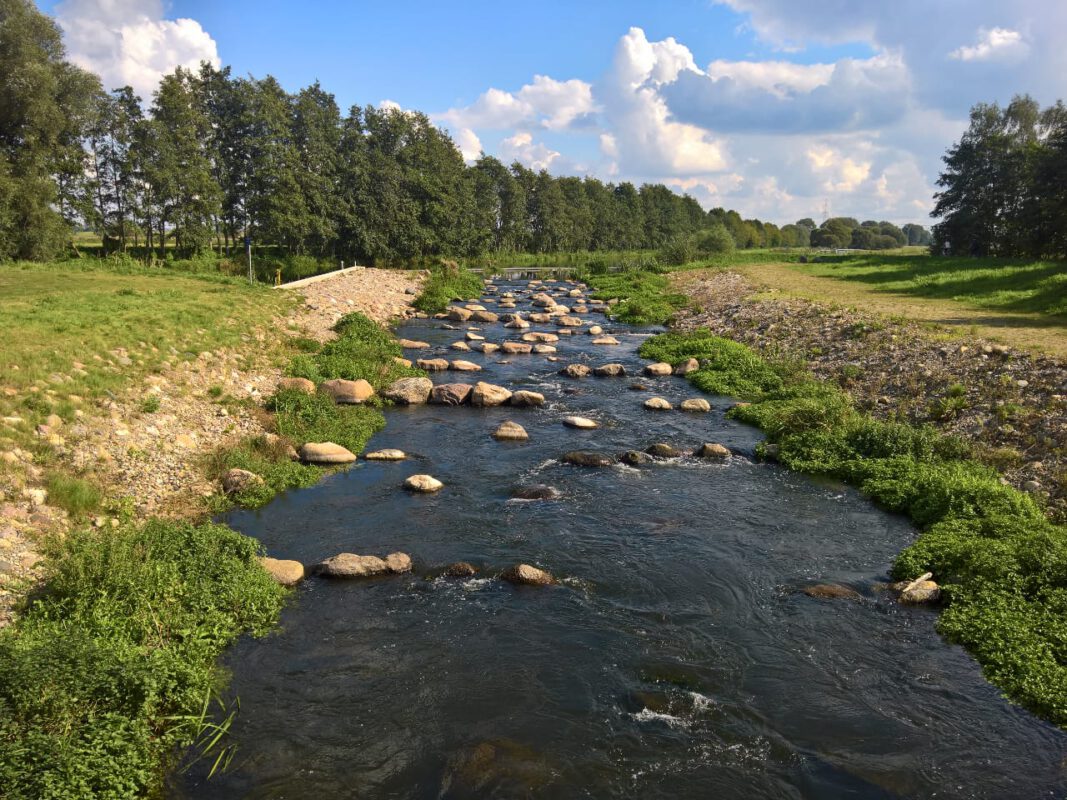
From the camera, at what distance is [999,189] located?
68562 millimetres

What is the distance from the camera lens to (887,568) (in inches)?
538

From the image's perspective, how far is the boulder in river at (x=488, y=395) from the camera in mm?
25812

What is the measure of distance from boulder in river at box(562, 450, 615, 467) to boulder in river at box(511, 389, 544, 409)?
6173 mm

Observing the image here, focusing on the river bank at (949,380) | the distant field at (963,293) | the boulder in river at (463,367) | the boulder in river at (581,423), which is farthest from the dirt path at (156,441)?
the distant field at (963,293)

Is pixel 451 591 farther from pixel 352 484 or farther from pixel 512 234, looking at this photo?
A: pixel 512 234

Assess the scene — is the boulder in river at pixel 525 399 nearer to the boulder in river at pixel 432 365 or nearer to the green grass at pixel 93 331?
the boulder in river at pixel 432 365

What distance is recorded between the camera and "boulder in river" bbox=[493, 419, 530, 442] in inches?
855

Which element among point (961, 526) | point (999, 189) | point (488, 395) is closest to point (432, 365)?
point (488, 395)

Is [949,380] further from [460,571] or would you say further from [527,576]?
[460,571]

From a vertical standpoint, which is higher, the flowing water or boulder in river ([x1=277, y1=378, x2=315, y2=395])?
boulder in river ([x1=277, y1=378, x2=315, y2=395])

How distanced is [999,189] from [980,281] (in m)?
32.5

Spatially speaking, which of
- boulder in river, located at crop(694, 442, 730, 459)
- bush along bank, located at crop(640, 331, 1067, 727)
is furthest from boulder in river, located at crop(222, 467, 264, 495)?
bush along bank, located at crop(640, 331, 1067, 727)

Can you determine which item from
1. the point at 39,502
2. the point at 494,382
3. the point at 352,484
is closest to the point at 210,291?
the point at 494,382

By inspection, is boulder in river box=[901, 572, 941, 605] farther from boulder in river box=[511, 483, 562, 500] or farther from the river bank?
boulder in river box=[511, 483, 562, 500]
